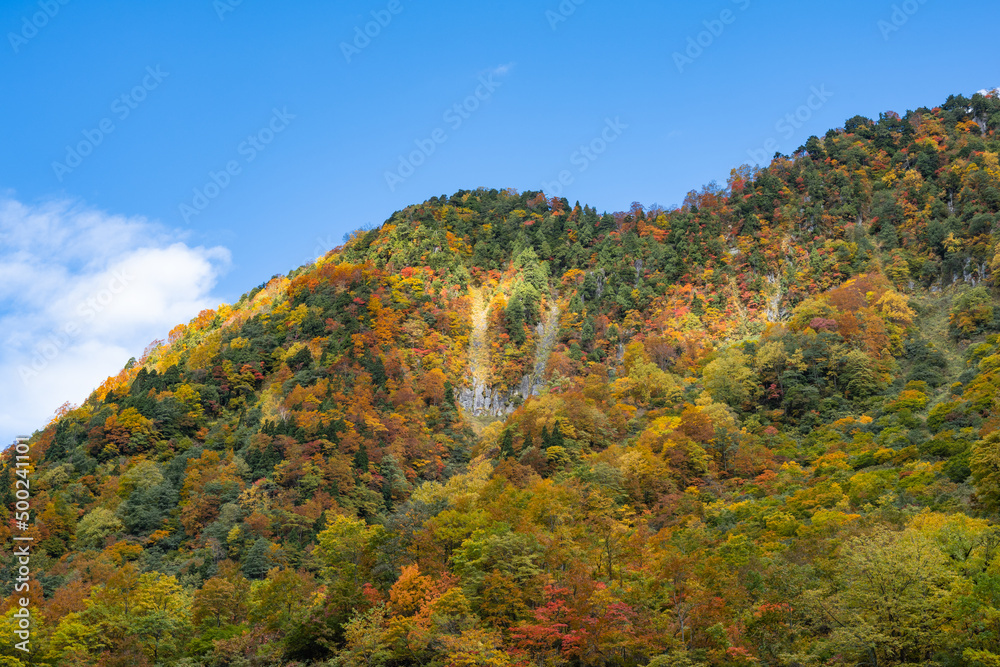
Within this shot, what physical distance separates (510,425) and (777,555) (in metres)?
37.9

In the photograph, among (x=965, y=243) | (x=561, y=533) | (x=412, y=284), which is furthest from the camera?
(x=412, y=284)

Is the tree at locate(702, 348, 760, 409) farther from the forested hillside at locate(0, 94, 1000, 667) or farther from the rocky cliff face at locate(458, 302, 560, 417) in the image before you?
the rocky cliff face at locate(458, 302, 560, 417)

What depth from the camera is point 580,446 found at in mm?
67688

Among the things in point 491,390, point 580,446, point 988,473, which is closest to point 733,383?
point 580,446

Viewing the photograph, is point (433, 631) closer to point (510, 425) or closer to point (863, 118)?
point (510, 425)

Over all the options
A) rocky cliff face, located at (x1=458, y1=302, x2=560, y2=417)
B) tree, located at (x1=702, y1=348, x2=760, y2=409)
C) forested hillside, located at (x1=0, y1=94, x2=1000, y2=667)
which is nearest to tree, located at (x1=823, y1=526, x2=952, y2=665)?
forested hillside, located at (x1=0, y1=94, x2=1000, y2=667)

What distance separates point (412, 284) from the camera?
342 ft

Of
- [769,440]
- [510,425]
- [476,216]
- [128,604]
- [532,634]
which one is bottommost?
[532,634]

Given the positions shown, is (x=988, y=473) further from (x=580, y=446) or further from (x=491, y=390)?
(x=491, y=390)

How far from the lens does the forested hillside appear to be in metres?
35.4

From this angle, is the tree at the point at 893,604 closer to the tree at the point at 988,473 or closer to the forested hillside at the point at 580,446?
the forested hillside at the point at 580,446

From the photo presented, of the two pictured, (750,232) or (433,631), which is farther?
(750,232)

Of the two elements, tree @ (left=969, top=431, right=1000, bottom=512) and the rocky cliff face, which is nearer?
tree @ (left=969, top=431, right=1000, bottom=512)

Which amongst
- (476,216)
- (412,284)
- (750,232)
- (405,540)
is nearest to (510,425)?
(405,540)
